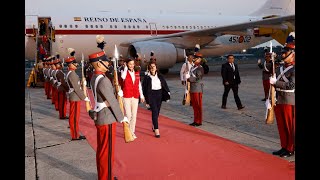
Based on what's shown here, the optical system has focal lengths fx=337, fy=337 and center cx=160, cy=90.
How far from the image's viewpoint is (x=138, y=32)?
71.3ft

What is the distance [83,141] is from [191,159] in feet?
8.52

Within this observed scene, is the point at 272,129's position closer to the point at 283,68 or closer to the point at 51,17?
the point at 283,68

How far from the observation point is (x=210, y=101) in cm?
1244

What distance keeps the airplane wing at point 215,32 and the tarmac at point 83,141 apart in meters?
7.53

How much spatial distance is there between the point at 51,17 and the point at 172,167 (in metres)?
16.2

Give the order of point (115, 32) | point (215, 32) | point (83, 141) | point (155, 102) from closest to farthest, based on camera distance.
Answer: point (83, 141) → point (155, 102) → point (115, 32) → point (215, 32)

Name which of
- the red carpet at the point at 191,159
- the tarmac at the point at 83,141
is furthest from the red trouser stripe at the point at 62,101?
the red carpet at the point at 191,159

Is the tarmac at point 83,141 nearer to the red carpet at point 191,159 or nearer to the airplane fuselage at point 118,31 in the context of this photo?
the red carpet at point 191,159

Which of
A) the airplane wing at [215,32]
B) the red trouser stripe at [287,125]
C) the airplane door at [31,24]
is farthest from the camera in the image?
the airplane wing at [215,32]

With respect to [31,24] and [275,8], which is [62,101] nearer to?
[31,24]

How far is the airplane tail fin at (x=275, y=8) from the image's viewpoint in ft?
114

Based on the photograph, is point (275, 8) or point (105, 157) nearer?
point (105, 157)

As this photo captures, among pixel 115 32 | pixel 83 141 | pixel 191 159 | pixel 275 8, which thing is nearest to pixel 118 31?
pixel 115 32
